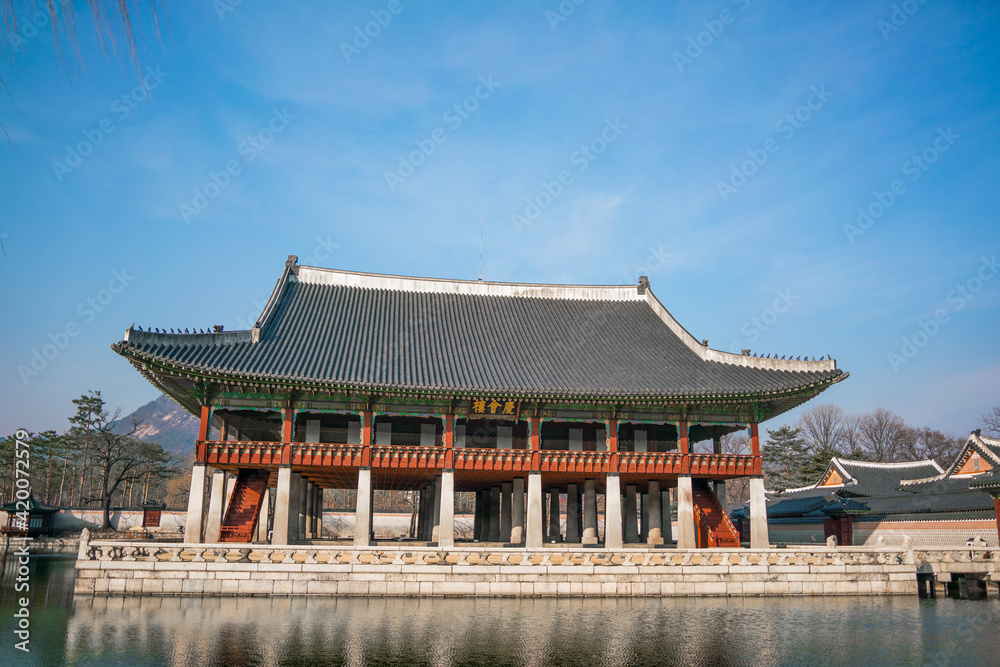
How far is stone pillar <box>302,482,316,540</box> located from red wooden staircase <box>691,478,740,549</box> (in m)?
21.6

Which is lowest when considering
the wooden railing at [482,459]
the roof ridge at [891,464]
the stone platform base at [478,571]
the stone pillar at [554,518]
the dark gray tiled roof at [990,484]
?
the stone platform base at [478,571]

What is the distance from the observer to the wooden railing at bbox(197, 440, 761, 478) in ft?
98.0

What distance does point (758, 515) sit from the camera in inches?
1270

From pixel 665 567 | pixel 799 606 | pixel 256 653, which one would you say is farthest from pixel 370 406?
pixel 799 606

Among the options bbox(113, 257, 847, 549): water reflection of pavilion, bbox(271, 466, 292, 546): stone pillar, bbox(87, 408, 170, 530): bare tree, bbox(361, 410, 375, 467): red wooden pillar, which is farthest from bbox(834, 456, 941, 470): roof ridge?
bbox(87, 408, 170, 530): bare tree

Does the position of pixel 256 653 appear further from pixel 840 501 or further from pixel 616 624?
pixel 840 501

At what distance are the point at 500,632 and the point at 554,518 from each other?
25.4 meters

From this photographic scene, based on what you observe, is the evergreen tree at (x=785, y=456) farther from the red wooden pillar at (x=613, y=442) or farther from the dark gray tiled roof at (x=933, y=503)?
the red wooden pillar at (x=613, y=442)

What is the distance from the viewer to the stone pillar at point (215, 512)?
29.8 meters

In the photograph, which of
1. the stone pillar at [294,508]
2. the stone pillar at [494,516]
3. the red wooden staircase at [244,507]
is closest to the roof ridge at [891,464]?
the stone pillar at [494,516]

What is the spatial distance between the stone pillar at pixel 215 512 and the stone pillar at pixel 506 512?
15.9 metres

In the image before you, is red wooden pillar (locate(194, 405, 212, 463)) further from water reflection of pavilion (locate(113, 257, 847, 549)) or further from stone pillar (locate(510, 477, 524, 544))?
stone pillar (locate(510, 477, 524, 544))

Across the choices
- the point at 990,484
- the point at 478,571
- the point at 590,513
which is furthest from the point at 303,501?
the point at 990,484

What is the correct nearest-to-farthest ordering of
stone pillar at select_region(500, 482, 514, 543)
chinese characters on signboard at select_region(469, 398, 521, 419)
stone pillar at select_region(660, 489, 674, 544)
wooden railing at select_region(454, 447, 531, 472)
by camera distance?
1. wooden railing at select_region(454, 447, 531, 472)
2. chinese characters on signboard at select_region(469, 398, 521, 419)
3. stone pillar at select_region(660, 489, 674, 544)
4. stone pillar at select_region(500, 482, 514, 543)
